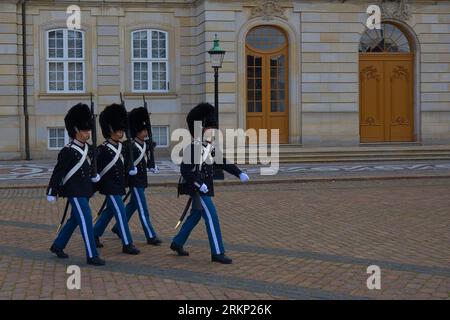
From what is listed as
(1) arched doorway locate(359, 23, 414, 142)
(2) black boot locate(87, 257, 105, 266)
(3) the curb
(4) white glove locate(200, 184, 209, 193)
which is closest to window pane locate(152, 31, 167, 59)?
(1) arched doorway locate(359, 23, 414, 142)

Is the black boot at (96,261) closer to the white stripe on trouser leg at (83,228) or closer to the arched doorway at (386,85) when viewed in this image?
the white stripe on trouser leg at (83,228)

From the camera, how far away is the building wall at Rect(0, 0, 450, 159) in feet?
82.5

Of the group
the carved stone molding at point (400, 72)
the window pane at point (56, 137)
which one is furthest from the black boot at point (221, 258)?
the carved stone molding at point (400, 72)

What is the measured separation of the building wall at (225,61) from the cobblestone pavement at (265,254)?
10686 millimetres

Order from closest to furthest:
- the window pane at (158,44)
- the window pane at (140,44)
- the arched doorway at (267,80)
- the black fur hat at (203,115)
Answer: the black fur hat at (203,115), the arched doorway at (267,80), the window pane at (140,44), the window pane at (158,44)

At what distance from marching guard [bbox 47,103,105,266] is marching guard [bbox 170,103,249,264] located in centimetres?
112

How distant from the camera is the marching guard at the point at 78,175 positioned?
8.71 metres

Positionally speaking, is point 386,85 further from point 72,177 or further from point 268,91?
point 72,177

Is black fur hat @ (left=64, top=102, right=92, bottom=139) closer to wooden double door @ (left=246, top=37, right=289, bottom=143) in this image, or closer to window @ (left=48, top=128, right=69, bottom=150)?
wooden double door @ (left=246, top=37, right=289, bottom=143)

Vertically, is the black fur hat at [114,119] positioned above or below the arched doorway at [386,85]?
below

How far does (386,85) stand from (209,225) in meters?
19.4

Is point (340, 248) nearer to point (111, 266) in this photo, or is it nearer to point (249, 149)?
point (111, 266)

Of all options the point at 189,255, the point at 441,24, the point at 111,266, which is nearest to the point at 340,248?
the point at 189,255

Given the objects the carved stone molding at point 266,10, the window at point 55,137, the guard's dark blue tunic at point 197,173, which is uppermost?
the carved stone molding at point 266,10
